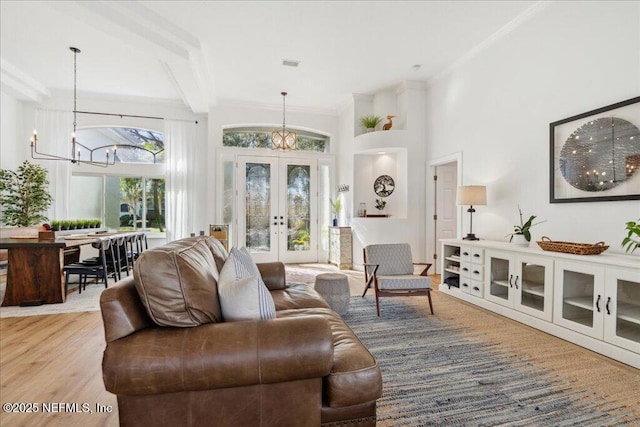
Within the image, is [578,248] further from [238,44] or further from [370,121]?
[238,44]

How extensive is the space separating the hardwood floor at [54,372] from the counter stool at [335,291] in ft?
6.80

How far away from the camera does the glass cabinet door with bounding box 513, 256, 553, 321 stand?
3.06 metres

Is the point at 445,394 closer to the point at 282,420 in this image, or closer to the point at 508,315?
the point at 282,420

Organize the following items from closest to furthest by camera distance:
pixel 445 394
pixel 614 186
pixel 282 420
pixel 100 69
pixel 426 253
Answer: pixel 282 420 < pixel 445 394 < pixel 614 186 < pixel 100 69 < pixel 426 253

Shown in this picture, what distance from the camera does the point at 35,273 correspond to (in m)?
4.01

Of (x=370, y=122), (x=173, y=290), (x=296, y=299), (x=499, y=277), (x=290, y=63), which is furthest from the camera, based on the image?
(x=370, y=122)

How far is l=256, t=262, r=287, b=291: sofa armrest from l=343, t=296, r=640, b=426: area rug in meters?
0.93

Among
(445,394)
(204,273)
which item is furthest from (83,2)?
(445,394)

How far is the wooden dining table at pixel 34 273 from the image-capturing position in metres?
3.92

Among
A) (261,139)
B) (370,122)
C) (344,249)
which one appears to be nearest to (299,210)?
(344,249)

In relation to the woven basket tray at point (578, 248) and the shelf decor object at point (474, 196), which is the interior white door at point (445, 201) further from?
the woven basket tray at point (578, 248)

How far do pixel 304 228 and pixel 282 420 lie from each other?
19.7 feet

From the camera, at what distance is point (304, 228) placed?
7.39 metres

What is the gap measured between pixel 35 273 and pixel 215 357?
4115 millimetres
